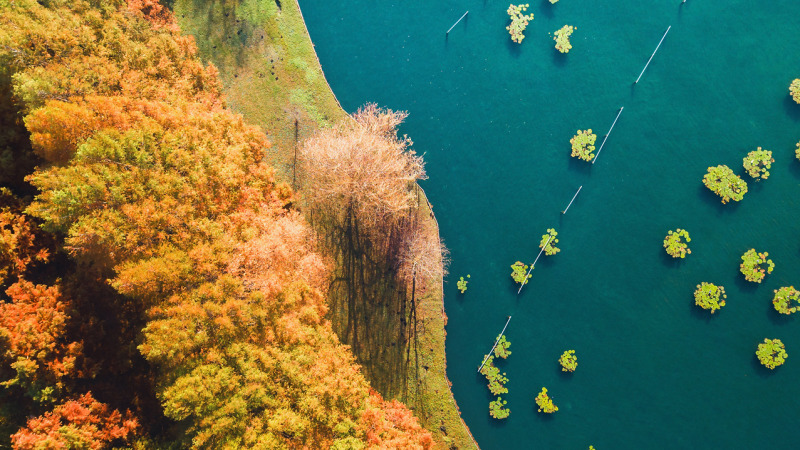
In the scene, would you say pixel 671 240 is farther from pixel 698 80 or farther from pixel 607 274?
pixel 698 80

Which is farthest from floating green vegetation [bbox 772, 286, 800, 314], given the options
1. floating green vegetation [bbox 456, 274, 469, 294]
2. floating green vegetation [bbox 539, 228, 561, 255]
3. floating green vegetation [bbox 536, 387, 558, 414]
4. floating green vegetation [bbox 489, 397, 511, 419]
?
floating green vegetation [bbox 456, 274, 469, 294]

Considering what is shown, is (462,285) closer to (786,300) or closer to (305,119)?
(305,119)

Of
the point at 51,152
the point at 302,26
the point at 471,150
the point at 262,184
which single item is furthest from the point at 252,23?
the point at 471,150

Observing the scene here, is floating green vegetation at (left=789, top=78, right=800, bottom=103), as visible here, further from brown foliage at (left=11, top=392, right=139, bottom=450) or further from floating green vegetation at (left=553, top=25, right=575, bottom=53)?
brown foliage at (left=11, top=392, right=139, bottom=450)

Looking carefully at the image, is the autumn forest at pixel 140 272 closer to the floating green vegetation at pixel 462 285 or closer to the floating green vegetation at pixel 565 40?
the floating green vegetation at pixel 462 285

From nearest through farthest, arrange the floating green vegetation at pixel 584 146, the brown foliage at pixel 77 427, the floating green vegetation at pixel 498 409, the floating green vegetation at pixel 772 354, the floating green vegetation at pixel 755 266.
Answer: the brown foliage at pixel 77 427 < the floating green vegetation at pixel 772 354 < the floating green vegetation at pixel 755 266 < the floating green vegetation at pixel 498 409 < the floating green vegetation at pixel 584 146

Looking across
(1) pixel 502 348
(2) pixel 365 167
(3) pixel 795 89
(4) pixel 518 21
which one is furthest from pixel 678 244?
(2) pixel 365 167

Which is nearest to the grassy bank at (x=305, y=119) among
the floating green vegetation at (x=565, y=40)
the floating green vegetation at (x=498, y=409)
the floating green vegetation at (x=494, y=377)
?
the floating green vegetation at (x=498, y=409)
